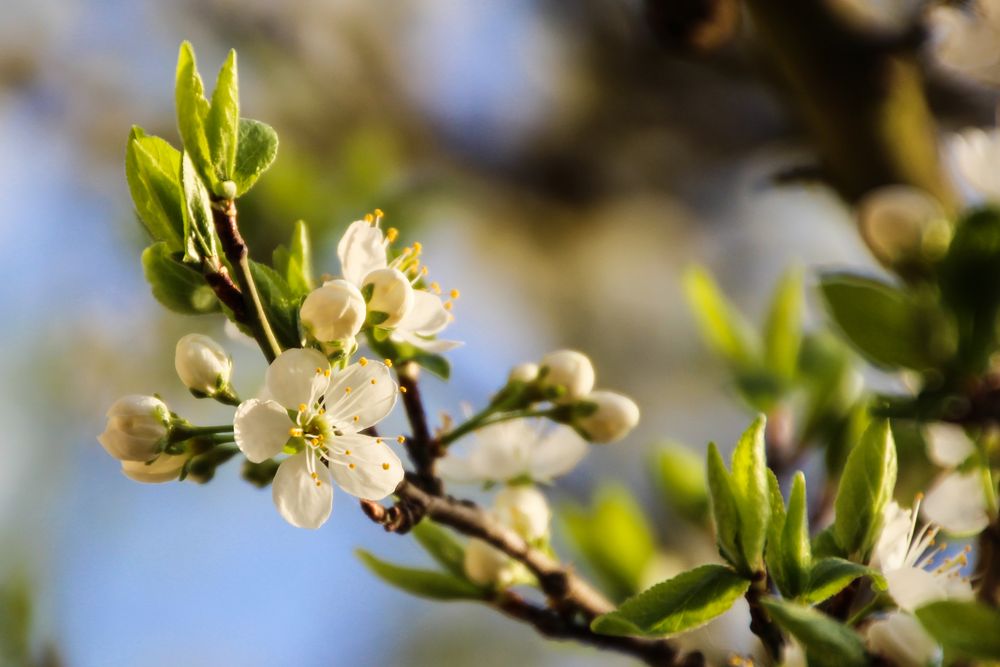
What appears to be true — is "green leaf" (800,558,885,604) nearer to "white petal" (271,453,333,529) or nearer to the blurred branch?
"white petal" (271,453,333,529)

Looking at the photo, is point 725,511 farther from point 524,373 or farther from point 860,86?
point 860,86

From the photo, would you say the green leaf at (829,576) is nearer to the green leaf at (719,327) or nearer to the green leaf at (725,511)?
the green leaf at (725,511)

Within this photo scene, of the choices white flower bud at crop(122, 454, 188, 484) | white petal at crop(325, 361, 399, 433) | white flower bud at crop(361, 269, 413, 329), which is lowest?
white flower bud at crop(122, 454, 188, 484)

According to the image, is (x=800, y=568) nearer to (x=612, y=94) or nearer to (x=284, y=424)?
(x=284, y=424)

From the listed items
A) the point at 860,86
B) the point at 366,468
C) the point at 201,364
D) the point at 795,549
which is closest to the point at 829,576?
the point at 795,549

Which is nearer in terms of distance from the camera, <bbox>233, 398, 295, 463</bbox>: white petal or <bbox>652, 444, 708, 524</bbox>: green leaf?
<bbox>233, 398, 295, 463</bbox>: white petal

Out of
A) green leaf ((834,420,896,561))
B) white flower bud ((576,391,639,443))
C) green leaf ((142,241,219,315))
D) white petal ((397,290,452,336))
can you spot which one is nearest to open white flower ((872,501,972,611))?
green leaf ((834,420,896,561))

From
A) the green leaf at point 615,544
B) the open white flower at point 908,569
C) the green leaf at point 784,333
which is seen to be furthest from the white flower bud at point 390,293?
the green leaf at point 784,333
